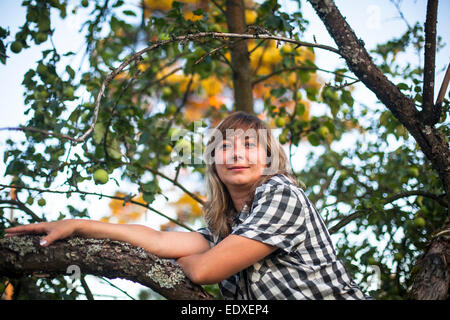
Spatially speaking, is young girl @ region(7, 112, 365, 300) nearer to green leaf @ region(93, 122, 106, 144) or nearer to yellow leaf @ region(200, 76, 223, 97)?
green leaf @ region(93, 122, 106, 144)

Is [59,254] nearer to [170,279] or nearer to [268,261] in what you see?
[170,279]

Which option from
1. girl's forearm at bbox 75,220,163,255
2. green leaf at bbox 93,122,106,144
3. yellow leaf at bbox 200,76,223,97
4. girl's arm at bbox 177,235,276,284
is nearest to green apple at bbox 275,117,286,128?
green leaf at bbox 93,122,106,144

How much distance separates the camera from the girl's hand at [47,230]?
128 centimetres

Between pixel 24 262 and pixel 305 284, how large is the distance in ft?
2.90

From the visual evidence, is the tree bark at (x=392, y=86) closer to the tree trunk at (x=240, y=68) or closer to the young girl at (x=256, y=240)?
the young girl at (x=256, y=240)

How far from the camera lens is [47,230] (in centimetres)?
133

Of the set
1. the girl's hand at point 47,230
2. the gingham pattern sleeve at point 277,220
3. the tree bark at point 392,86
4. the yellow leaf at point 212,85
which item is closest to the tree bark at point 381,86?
the tree bark at point 392,86

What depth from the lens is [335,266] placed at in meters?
1.54

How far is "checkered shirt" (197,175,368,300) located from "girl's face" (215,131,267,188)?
0.20 meters

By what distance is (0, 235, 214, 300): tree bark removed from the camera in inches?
48.6

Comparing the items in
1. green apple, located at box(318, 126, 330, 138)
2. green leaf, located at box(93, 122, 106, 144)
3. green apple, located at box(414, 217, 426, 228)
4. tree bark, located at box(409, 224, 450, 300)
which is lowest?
tree bark, located at box(409, 224, 450, 300)

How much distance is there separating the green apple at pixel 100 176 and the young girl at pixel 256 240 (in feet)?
1.27

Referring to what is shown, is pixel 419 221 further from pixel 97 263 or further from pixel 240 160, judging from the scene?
pixel 97 263
